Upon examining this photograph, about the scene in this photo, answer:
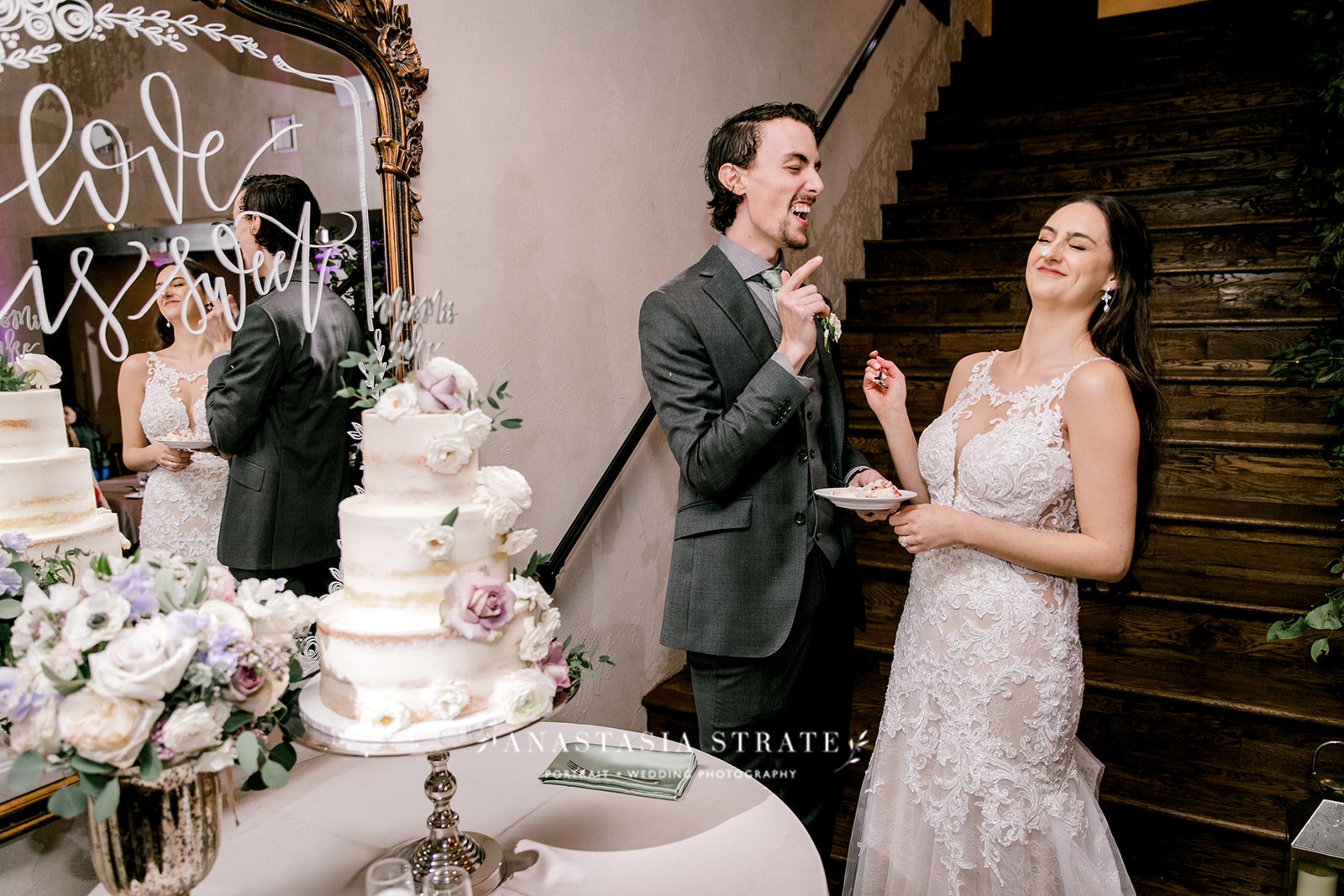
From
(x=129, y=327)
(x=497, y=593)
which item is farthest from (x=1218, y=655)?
(x=129, y=327)

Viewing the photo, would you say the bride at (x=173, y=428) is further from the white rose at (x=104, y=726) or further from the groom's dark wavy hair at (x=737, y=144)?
the groom's dark wavy hair at (x=737, y=144)

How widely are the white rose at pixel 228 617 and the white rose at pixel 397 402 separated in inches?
12.0

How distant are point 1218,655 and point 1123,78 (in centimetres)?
353

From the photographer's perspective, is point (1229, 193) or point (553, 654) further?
point (1229, 193)

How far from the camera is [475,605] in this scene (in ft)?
3.73

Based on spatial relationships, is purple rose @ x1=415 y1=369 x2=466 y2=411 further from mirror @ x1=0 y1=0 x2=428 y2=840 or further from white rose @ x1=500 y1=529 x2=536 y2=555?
mirror @ x1=0 y1=0 x2=428 y2=840

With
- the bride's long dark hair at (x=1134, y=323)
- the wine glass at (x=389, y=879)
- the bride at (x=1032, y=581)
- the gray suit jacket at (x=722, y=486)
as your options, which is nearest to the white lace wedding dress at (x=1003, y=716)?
the bride at (x=1032, y=581)

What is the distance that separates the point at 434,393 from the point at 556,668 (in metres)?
0.42

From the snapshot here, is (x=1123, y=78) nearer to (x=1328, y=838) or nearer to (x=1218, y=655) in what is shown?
(x=1218, y=655)

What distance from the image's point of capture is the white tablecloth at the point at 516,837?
4.14 feet

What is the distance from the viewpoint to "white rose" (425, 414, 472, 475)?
1.17 meters

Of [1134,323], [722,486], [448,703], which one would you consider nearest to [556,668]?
[448,703]

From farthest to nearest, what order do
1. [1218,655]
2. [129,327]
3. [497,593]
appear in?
1. [1218,655]
2. [129,327]
3. [497,593]

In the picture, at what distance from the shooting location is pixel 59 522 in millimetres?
1365
